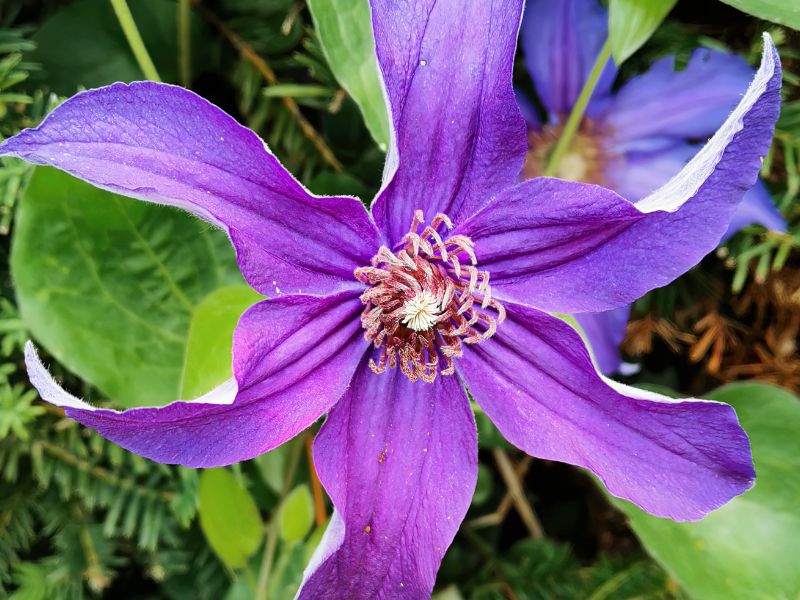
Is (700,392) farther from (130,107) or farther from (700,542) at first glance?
(130,107)

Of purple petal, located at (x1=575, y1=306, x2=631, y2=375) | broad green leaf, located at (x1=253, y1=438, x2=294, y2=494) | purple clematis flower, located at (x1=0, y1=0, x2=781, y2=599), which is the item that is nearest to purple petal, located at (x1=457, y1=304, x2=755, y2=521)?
purple clematis flower, located at (x1=0, y1=0, x2=781, y2=599)

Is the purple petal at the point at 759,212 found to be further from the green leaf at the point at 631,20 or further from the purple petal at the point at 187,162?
the purple petal at the point at 187,162

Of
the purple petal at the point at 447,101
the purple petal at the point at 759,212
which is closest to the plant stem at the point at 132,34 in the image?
the purple petal at the point at 447,101

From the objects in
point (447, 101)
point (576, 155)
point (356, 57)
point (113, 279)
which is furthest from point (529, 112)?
point (113, 279)

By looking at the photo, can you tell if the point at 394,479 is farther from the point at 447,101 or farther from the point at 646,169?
the point at 646,169

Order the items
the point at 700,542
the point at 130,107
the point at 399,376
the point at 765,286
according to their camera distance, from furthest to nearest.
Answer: the point at 765,286
the point at 700,542
the point at 399,376
the point at 130,107

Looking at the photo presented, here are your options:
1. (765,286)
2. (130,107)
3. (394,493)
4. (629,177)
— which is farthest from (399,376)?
(765,286)
